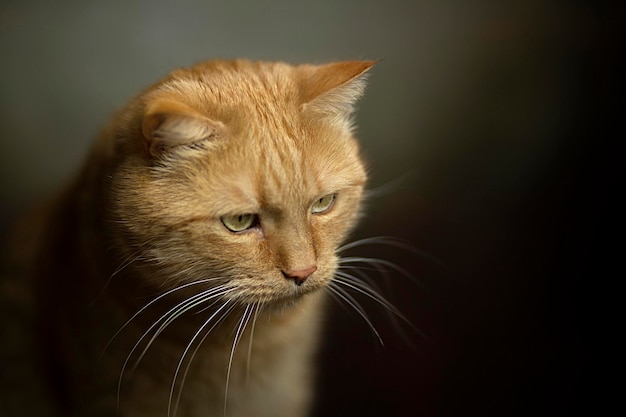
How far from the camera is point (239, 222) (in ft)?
3.07

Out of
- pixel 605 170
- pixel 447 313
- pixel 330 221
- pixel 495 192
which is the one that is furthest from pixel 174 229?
pixel 605 170

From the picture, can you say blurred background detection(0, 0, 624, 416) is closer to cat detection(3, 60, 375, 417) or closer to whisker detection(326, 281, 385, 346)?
whisker detection(326, 281, 385, 346)

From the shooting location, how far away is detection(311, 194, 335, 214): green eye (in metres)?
1.02

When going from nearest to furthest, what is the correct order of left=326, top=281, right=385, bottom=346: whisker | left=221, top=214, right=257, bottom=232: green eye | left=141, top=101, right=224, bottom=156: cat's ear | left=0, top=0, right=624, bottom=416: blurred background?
left=141, top=101, right=224, bottom=156: cat's ear → left=221, top=214, right=257, bottom=232: green eye → left=326, top=281, right=385, bottom=346: whisker → left=0, top=0, right=624, bottom=416: blurred background

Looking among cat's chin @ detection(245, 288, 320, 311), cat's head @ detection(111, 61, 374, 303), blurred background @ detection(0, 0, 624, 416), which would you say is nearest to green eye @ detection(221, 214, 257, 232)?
cat's head @ detection(111, 61, 374, 303)

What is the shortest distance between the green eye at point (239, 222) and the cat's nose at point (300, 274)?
88 mm

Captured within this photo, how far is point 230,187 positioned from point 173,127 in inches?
4.8

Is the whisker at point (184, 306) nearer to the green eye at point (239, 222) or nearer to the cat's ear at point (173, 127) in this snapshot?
the green eye at point (239, 222)

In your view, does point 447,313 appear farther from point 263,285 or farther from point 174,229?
point 174,229

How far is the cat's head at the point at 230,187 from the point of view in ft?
3.01

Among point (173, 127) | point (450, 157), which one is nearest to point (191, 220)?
point (173, 127)

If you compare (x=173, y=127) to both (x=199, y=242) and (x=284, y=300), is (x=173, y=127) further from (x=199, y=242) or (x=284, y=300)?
(x=284, y=300)

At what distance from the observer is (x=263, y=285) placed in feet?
3.09

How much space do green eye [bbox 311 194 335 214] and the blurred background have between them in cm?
35
